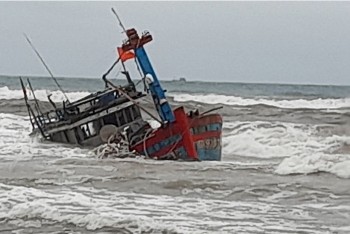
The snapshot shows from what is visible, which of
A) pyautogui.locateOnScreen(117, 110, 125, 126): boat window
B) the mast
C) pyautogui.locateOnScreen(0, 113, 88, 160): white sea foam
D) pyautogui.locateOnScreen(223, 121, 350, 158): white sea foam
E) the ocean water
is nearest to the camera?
the ocean water

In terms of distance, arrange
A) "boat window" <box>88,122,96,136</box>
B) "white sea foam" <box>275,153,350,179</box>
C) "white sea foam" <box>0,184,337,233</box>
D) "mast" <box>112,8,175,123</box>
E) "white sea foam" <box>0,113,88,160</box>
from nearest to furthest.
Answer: "white sea foam" <box>0,184,337,233</box>, "white sea foam" <box>275,153,350,179</box>, "mast" <box>112,8,175,123</box>, "white sea foam" <box>0,113,88,160</box>, "boat window" <box>88,122,96,136</box>

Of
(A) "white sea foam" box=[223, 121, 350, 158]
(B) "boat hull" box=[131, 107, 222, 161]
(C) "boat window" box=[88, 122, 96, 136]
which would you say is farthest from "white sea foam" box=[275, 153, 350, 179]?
(C) "boat window" box=[88, 122, 96, 136]

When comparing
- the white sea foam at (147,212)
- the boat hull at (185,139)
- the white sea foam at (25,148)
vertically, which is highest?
the white sea foam at (25,148)

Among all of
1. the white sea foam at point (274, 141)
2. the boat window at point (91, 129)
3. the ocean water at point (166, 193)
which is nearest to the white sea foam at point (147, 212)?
the ocean water at point (166, 193)

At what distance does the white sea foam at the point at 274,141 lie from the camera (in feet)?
63.1

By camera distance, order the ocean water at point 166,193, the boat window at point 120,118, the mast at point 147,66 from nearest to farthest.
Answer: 1. the ocean water at point 166,193
2. the mast at point 147,66
3. the boat window at point 120,118

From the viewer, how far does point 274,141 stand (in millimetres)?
20922

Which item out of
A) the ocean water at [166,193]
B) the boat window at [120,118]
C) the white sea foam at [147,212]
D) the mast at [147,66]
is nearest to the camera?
the white sea foam at [147,212]

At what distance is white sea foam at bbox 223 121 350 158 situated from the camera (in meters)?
19.2

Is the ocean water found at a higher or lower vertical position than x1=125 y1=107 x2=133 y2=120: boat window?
lower

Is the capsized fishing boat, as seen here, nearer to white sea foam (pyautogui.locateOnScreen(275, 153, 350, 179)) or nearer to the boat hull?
the boat hull

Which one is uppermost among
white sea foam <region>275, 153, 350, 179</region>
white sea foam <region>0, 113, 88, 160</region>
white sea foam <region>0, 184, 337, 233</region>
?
white sea foam <region>0, 113, 88, 160</region>

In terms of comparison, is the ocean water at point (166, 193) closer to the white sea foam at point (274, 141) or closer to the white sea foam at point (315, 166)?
the white sea foam at point (315, 166)

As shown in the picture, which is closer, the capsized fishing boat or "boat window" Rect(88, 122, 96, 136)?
the capsized fishing boat
